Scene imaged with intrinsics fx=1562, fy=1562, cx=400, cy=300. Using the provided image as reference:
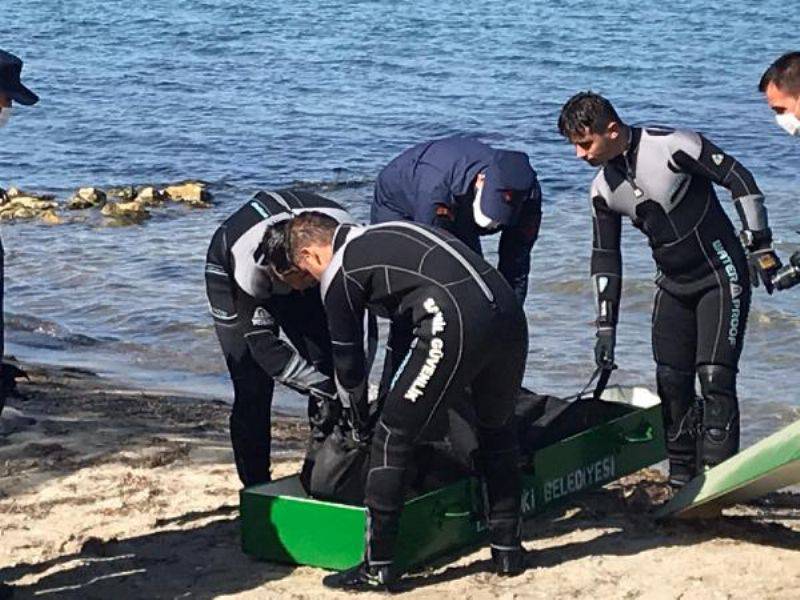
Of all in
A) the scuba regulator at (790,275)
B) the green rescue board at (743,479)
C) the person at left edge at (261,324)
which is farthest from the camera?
the person at left edge at (261,324)

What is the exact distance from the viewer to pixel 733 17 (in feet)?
102

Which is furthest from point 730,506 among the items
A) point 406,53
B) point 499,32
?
point 499,32

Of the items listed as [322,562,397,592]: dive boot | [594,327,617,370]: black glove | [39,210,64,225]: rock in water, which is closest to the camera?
[322,562,397,592]: dive boot

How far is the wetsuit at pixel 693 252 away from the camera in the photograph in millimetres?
5961

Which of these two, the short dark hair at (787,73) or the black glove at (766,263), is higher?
the short dark hair at (787,73)

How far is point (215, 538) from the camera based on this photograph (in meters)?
6.07

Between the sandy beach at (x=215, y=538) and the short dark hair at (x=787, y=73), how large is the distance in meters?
1.69

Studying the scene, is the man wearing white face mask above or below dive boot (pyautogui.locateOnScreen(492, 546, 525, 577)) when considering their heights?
above

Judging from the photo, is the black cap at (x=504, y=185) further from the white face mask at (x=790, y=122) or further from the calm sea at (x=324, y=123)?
the calm sea at (x=324, y=123)

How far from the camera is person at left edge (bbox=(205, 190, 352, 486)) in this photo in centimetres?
569

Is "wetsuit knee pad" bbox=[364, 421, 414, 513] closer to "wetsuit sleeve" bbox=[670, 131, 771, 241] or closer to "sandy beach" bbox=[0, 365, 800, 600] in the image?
"sandy beach" bbox=[0, 365, 800, 600]

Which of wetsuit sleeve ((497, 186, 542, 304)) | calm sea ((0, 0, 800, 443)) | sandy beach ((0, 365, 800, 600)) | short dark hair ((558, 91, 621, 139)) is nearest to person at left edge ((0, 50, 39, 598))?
sandy beach ((0, 365, 800, 600))

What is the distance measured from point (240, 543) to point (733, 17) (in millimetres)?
26917

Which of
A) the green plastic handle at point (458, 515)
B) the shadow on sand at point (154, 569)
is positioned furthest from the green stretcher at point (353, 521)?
the shadow on sand at point (154, 569)
